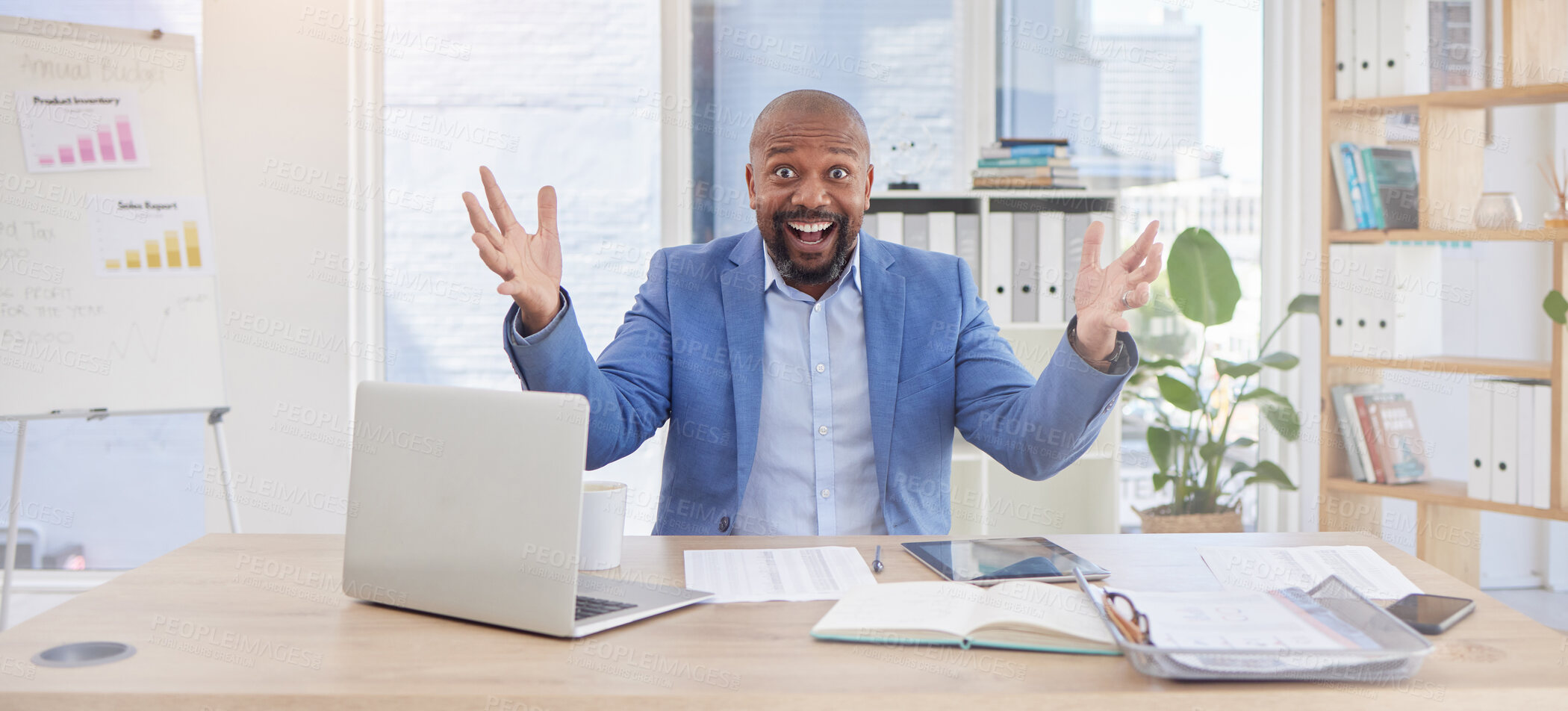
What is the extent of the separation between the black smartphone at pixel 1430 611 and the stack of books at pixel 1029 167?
2.02 meters

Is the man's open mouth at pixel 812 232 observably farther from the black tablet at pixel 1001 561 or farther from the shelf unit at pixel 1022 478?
the shelf unit at pixel 1022 478

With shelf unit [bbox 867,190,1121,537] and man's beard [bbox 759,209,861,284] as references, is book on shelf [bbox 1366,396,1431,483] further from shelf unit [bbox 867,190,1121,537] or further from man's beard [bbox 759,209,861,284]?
man's beard [bbox 759,209,861,284]

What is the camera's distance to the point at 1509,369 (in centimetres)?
257

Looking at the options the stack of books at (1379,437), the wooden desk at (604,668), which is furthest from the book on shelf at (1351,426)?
the wooden desk at (604,668)

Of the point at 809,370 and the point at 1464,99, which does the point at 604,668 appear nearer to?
the point at 809,370

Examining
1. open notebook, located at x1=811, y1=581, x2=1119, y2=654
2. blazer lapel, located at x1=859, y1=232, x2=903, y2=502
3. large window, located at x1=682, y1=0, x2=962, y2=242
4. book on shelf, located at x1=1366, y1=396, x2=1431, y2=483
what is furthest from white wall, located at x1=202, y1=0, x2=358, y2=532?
book on shelf, located at x1=1366, y1=396, x2=1431, y2=483

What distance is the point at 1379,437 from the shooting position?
9.27 ft

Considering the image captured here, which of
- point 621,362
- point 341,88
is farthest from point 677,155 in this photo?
Answer: point 621,362

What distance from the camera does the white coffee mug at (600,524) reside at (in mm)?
1177

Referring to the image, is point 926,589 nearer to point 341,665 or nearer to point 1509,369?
point 341,665

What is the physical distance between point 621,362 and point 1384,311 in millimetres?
2062

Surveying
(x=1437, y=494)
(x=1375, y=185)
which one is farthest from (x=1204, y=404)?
(x=1375, y=185)

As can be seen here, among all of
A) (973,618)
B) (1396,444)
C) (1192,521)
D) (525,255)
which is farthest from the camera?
(1192,521)

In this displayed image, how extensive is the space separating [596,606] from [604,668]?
0.48 ft
